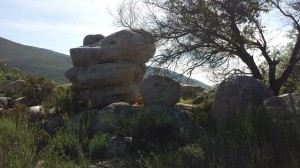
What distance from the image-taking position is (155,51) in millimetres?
16438

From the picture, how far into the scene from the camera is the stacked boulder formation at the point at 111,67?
658 inches

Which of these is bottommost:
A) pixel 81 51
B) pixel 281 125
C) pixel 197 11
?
pixel 281 125

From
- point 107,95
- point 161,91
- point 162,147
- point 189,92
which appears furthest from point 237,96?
point 189,92

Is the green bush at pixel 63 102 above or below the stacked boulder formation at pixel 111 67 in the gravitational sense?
below

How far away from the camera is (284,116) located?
8.80 meters

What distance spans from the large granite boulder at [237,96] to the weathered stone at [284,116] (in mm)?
1353

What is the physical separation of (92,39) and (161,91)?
560 cm

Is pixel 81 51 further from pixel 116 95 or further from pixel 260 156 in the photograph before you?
pixel 260 156

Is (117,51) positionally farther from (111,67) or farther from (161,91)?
(161,91)

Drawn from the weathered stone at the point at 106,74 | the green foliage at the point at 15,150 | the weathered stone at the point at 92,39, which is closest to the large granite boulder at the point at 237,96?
the weathered stone at the point at 106,74

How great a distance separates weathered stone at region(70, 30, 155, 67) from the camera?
54.8 ft

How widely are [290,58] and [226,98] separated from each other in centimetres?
405

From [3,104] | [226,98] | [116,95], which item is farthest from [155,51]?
[3,104]

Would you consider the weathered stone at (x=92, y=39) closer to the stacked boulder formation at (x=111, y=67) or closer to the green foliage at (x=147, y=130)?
the stacked boulder formation at (x=111, y=67)
